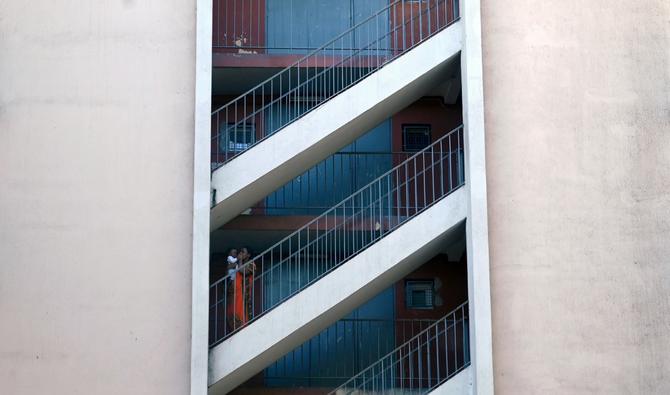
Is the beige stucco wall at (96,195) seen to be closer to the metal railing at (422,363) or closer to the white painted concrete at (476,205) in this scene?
the metal railing at (422,363)

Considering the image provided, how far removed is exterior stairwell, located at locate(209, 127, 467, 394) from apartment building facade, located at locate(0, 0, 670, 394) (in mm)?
41

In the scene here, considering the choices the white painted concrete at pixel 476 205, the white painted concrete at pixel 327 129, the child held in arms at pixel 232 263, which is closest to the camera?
the white painted concrete at pixel 476 205

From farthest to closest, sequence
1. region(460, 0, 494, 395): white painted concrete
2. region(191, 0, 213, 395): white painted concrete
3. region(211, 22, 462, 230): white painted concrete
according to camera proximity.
Result: region(211, 22, 462, 230): white painted concrete < region(460, 0, 494, 395): white painted concrete < region(191, 0, 213, 395): white painted concrete

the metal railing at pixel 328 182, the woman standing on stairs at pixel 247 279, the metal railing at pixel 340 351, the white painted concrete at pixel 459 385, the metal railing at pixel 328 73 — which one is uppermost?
the metal railing at pixel 328 73

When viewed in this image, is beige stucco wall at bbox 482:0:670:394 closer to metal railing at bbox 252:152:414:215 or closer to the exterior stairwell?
the exterior stairwell

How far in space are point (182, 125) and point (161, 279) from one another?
2508 mm

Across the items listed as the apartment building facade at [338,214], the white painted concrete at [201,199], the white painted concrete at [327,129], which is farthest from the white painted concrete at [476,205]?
the white painted concrete at [201,199]

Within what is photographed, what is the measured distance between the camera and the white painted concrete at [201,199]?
765 inches

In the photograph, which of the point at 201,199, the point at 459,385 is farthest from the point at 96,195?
the point at 459,385

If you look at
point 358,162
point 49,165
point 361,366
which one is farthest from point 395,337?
point 49,165

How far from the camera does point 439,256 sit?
22234mm

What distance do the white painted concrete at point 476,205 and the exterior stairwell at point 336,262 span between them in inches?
13.9

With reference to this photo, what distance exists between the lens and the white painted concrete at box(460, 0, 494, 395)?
1955 cm

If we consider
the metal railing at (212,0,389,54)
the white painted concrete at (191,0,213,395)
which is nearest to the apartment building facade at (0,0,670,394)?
the white painted concrete at (191,0,213,395)
